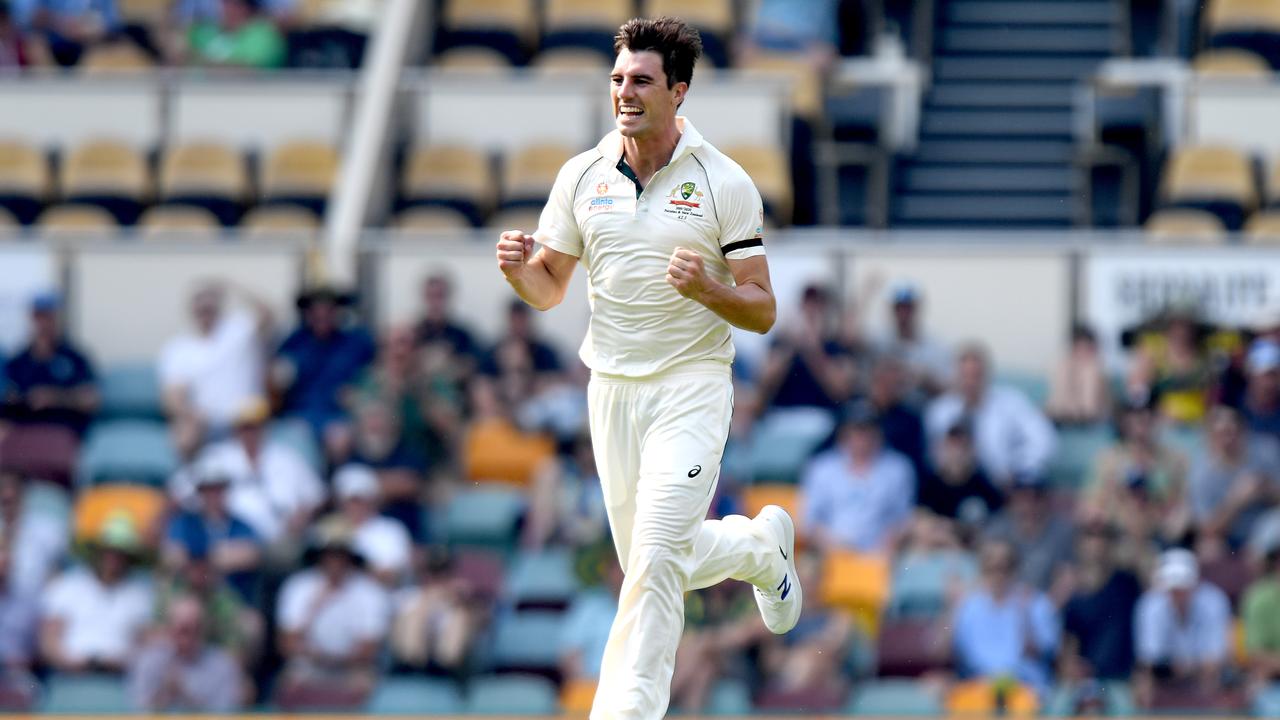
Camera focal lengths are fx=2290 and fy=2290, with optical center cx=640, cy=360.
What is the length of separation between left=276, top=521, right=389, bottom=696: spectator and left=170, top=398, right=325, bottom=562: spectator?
0.51 meters

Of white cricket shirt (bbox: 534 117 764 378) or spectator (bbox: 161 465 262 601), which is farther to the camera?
spectator (bbox: 161 465 262 601)

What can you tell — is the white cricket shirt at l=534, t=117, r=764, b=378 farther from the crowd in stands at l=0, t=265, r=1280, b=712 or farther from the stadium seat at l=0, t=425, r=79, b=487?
the stadium seat at l=0, t=425, r=79, b=487

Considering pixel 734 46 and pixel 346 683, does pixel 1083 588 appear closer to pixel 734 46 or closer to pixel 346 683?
pixel 346 683

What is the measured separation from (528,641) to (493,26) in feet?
18.5

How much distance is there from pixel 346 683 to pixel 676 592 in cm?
544

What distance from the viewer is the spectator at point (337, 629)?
41.4ft

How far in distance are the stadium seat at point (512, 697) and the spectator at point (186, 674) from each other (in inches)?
50.6

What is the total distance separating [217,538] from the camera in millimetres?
13000

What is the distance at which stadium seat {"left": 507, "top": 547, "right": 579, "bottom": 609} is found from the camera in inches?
506

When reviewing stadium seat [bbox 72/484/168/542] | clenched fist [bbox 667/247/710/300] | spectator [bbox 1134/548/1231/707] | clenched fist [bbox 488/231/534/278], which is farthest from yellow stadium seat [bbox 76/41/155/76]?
clenched fist [bbox 667/247/710/300]

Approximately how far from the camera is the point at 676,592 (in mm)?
7531

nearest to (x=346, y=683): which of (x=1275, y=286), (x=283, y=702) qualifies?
(x=283, y=702)

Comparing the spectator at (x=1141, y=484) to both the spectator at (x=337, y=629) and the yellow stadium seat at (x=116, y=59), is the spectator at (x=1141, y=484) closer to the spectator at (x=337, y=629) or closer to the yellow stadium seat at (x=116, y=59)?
the spectator at (x=337, y=629)

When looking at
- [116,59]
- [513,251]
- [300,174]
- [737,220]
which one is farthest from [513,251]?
[116,59]
